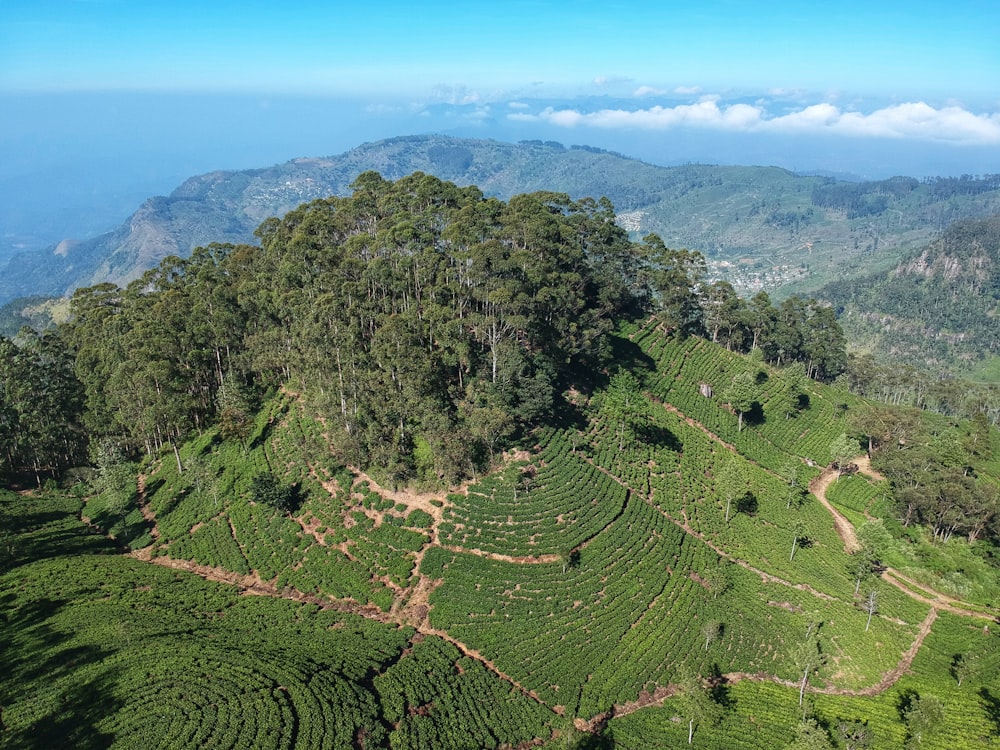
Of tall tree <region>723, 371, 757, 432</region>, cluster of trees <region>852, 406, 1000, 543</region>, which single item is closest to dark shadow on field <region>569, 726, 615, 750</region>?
tall tree <region>723, 371, 757, 432</region>

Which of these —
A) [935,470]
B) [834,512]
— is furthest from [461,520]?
[935,470]

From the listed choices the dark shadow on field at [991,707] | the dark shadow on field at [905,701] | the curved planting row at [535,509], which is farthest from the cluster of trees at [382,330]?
the dark shadow on field at [991,707]

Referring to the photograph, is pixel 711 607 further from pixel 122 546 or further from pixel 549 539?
pixel 122 546

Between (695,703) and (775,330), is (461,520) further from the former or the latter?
(775,330)

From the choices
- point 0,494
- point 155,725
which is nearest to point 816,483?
point 155,725

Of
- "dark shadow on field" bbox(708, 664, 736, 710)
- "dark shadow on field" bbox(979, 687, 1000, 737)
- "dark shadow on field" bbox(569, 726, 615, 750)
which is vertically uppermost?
"dark shadow on field" bbox(569, 726, 615, 750)

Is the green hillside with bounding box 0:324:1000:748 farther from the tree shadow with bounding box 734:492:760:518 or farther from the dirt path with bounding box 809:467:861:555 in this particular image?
the dirt path with bounding box 809:467:861:555
